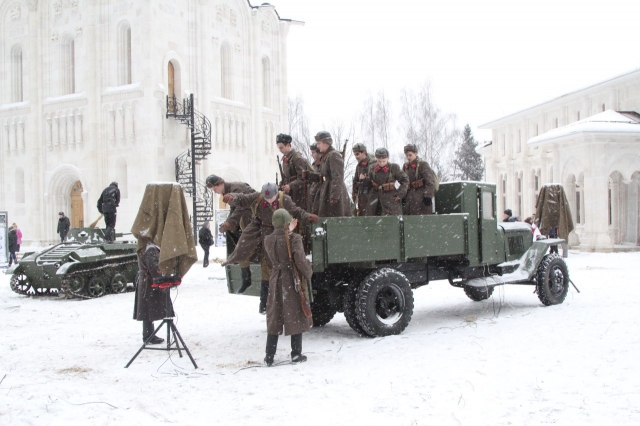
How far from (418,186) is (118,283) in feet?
27.2

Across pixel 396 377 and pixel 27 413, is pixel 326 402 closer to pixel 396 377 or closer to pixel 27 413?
pixel 396 377

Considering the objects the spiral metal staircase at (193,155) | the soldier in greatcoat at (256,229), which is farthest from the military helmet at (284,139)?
the spiral metal staircase at (193,155)

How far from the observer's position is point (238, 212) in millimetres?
8750

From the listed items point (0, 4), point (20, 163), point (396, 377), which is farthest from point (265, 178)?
point (396, 377)

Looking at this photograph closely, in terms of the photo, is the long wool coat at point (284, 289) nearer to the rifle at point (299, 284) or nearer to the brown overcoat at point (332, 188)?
the rifle at point (299, 284)

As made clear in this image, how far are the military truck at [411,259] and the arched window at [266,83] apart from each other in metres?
27.5

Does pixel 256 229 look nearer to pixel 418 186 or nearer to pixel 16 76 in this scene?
pixel 418 186

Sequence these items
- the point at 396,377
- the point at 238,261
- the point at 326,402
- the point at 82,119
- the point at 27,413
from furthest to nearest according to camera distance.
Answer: the point at 82,119
the point at 238,261
the point at 396,377
the point at 326,402
the point at 27,413

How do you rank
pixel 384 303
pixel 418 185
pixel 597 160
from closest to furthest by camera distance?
pixel 384 303, pixel 418 185, pixel 597 160

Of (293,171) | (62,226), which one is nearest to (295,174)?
(293,171)

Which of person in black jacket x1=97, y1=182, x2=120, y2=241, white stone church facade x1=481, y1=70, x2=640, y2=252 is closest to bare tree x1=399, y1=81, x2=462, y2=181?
white stone church facade x1=481, y1=70, x2=640, y2=252

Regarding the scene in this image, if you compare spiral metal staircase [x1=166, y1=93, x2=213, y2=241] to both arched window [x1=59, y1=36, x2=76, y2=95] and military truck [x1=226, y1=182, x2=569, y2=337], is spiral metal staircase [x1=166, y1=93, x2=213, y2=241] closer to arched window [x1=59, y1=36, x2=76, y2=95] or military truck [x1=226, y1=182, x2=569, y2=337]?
arched window [x1=59, y1=36, x2=76, y2=95]

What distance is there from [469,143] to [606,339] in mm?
56852

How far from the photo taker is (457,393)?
5.89 metres
